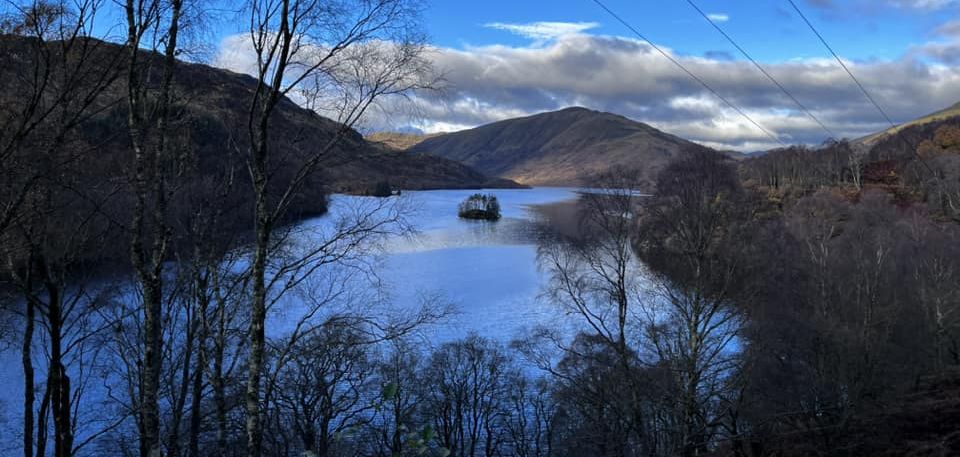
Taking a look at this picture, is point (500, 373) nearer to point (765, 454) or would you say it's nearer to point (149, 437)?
point (765, 454)

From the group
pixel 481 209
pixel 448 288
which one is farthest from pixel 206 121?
pixel 481 209

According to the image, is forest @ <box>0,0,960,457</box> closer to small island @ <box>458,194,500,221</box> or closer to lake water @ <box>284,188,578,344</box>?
lake water @ <box>284,188,578,344</box>

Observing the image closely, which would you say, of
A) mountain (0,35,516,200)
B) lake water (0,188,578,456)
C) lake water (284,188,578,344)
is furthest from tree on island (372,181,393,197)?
lake water (284,188,578,344)

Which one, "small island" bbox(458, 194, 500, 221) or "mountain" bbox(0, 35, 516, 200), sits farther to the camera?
"small island" bbox(458, 194, 500, 221)

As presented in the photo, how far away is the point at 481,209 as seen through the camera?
9369cm

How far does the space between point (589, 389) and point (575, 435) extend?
211cm

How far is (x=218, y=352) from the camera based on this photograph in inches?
389

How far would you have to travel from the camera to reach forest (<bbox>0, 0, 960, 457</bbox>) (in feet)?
24.1

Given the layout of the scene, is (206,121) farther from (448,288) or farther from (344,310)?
(448,288)

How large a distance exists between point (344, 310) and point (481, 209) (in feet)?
229

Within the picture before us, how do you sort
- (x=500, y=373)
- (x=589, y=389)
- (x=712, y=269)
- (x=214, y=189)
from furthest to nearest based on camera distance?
(x=500, y=373) < (x=589, y=389) < (x=712, y=269) < (x=214, y=189)

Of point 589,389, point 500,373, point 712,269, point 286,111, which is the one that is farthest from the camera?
point 500,373

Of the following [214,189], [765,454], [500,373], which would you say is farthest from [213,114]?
[765,454]

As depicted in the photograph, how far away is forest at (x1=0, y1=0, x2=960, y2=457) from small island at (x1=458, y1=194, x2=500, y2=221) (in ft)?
184
